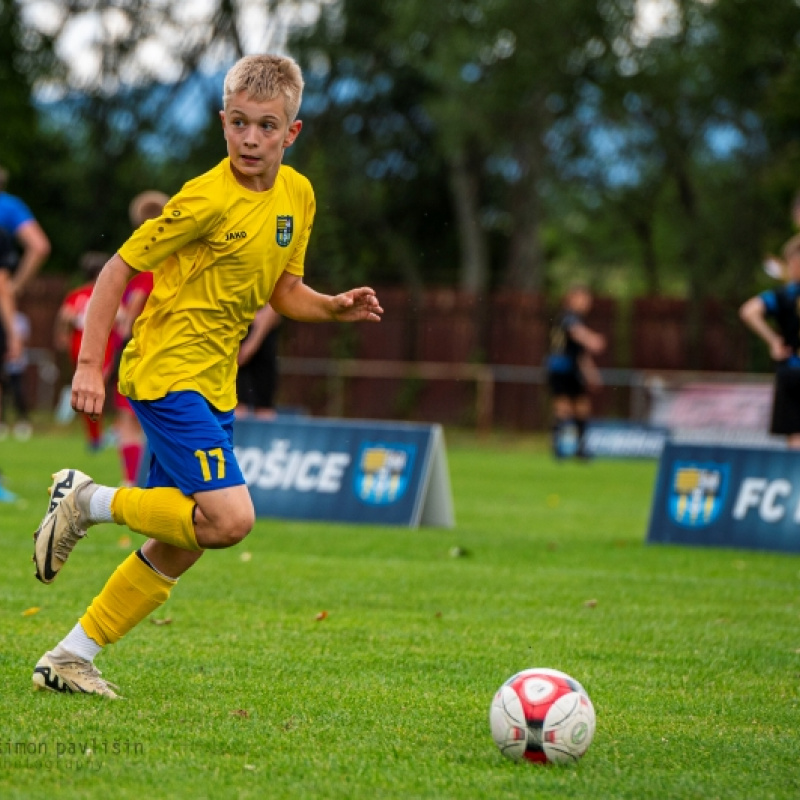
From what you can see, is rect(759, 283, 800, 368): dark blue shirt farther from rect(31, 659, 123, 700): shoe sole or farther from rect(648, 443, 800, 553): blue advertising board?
Answer: rect(31, 659, 123, 700): shoe sole

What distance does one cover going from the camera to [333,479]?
11.9m

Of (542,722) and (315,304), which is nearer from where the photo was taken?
(542,722)

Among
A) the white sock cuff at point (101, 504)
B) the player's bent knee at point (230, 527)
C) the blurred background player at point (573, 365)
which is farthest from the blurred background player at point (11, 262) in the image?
the blurred background player at point (573, 365)

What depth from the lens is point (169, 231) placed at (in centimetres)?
519

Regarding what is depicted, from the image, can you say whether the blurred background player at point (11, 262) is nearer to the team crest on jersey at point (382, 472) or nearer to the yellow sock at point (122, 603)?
the team crest on jersey at point (382, 472)

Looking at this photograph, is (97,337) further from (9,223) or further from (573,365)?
(573,365)

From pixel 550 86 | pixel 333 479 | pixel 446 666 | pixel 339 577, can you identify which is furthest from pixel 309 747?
pixel 550 86

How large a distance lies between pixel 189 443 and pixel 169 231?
2.36 ft

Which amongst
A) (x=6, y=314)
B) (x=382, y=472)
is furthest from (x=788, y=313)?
(x=6, y=314)

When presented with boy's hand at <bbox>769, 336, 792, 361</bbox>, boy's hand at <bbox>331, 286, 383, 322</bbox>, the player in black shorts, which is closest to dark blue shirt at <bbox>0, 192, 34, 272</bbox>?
the player in black shorts

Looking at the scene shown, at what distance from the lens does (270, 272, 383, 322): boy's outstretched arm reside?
5.75 metres

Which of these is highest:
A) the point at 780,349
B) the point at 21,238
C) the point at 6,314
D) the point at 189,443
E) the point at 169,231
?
the point at 21,238

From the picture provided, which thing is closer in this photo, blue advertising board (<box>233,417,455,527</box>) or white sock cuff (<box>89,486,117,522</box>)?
white sock cuff (<box>89,486,117,522</box>)

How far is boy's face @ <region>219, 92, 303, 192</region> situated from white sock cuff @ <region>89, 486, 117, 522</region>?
1214 mm
